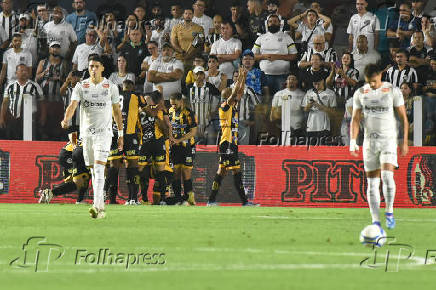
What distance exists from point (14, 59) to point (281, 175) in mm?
6663

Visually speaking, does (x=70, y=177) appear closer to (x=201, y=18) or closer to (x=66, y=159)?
(x=66, y=159)

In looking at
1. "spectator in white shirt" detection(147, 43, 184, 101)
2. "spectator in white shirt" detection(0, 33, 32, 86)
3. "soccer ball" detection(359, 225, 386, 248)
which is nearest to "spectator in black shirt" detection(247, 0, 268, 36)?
"spectator in white shirt" detection(147, 43, 184, 101)

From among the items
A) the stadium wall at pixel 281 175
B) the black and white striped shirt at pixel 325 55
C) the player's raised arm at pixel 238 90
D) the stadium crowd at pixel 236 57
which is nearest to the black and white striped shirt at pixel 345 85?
the stadium crowd at pixel 236 57

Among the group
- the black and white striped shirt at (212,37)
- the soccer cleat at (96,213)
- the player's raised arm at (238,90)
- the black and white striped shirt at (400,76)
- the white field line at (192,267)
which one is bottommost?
the soccer cleat at (96,213)

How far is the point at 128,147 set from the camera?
1898 centimetres

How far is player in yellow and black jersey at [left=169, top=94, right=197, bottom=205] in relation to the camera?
61.6ft

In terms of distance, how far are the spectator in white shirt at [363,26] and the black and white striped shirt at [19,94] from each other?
23.1 ft

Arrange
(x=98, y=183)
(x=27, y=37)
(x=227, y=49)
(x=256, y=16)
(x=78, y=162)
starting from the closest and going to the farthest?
(x=98, y=183)
(x=78, y=162)
(x=227, y=49)
(x=256, y=16)
(x=27, y=37)

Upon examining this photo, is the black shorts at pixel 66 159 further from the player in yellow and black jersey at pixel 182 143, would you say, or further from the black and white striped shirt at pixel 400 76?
the black and white striped shirt at pixel 400 76

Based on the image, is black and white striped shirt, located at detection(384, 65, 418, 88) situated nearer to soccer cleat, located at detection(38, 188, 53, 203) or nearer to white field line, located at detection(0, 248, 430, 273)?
soccer cleat, located at detection(38, 188, 53, 203)

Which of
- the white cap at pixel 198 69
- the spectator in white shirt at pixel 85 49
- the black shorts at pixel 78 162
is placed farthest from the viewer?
the spectator in white shirt at pixel 85 49

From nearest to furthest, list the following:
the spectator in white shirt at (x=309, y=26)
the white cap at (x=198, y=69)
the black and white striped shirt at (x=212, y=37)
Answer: the white cap at (x=198, y=69) < the spectator in white shirt at (x=309, y=26) < the black and white striped shirt at (x=212, y=37)

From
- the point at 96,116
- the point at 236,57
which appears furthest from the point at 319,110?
the point at 96,116

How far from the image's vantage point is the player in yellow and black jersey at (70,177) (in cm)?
1822
